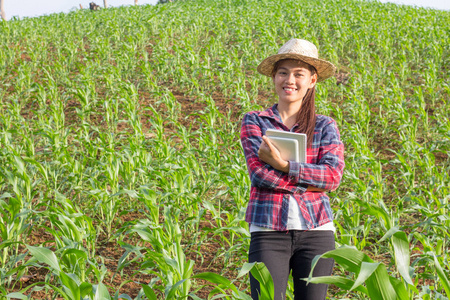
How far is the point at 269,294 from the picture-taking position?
1799 mm

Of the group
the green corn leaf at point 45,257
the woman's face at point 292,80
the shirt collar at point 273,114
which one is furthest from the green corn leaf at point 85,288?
the woman's face at point 292,80

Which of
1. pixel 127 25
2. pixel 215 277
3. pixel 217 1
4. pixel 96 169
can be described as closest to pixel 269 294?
pixel 215 277

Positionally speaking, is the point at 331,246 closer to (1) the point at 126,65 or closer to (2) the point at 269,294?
(2) the point at 269,294

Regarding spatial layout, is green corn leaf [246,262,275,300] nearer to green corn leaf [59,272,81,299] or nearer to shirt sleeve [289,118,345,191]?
shirt sleeve [289,118,345,191]

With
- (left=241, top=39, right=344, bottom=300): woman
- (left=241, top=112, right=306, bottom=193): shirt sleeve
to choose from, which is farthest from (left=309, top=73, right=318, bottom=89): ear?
(left=241, top=112, right=306, bottom=193): shirt sleeve

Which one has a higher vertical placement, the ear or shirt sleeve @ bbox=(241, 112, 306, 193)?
the ear

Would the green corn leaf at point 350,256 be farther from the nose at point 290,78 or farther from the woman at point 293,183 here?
the nose at point 290,78

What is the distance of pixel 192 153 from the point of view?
5773mm

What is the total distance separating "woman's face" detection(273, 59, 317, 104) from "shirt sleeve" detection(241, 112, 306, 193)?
8.0 inches

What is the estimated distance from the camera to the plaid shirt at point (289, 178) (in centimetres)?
211

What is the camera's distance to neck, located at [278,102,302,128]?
2.31m

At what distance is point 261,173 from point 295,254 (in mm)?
383

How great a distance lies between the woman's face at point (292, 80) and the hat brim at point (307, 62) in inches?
1.2


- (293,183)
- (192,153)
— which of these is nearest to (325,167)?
(293,183)
